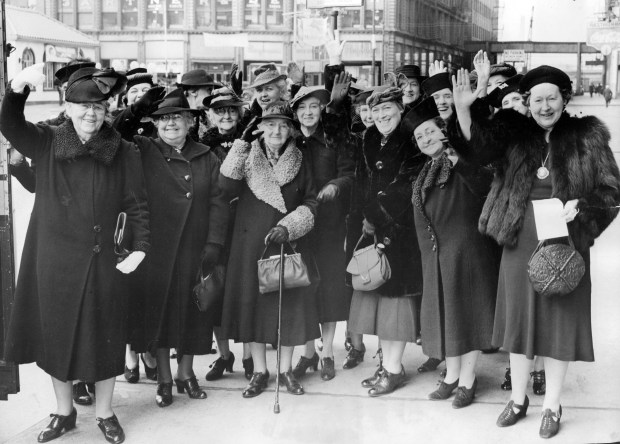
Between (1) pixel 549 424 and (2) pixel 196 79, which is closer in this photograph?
(1) pixel 549 424

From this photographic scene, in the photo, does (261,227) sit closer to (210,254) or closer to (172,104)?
(210,254)

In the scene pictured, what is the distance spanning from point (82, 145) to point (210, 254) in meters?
0.98

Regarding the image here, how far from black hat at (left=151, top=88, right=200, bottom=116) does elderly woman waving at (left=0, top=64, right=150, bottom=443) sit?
0.39 meters

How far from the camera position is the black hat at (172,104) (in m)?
4.11

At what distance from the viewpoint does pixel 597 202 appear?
142 inches

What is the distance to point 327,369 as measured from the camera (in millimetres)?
4668

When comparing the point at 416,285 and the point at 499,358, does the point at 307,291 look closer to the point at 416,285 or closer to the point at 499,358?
the point at 416,285

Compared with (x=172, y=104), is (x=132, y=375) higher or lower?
lower

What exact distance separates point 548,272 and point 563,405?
104 cm

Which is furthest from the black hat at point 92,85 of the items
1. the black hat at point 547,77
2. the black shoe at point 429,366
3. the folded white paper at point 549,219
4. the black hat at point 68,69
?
the black shoe at point 429,366

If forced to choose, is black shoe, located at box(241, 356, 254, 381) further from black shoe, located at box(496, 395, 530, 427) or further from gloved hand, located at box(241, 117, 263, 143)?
black shoe, located at box(496, 395, 530, 427)

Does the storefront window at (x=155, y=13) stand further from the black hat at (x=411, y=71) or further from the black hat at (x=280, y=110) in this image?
the black hat at (x=411, y=71)

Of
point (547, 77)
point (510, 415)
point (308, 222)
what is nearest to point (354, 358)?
point (308, 222)

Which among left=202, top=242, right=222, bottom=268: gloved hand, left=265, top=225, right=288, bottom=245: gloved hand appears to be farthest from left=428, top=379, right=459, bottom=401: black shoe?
left=202, top=242, right=222, bottom=268: gloved hand
